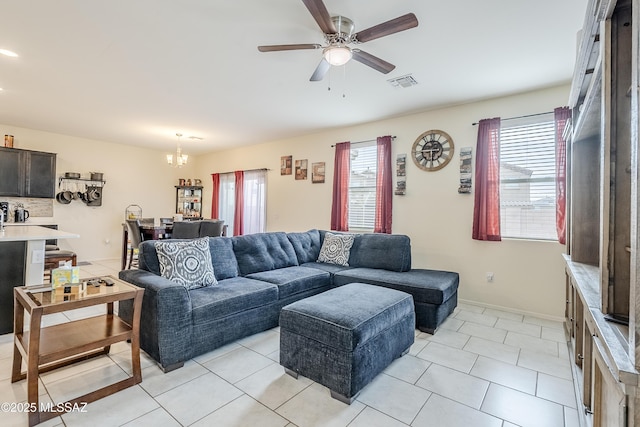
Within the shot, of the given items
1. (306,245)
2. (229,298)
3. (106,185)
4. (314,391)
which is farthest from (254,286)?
(106,185)

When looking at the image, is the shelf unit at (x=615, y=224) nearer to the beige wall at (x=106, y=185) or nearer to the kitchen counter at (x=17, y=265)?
the kitchen counter at (x=17, y=265)

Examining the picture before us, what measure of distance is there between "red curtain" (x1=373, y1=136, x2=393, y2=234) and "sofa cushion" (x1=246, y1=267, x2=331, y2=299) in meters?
1.39

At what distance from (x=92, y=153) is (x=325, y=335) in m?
6.98

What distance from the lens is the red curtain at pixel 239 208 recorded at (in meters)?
6.83

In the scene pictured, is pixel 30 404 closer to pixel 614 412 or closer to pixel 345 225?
pixel 614 412

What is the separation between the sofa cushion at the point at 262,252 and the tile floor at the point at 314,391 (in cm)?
97

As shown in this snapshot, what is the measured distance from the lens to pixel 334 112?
4496mm

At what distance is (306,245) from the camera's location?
4391mm

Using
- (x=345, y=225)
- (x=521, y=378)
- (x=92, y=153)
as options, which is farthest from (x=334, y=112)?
(x=92, y=153)

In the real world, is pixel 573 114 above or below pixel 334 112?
below

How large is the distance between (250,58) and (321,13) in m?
1.25

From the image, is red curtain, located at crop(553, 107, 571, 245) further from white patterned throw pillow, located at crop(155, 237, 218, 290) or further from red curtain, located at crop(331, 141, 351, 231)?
white patterned throw pillow, located at crop(155, 237, 218, 290)

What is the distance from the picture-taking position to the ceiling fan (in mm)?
1938

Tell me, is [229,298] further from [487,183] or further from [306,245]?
[487,183]
